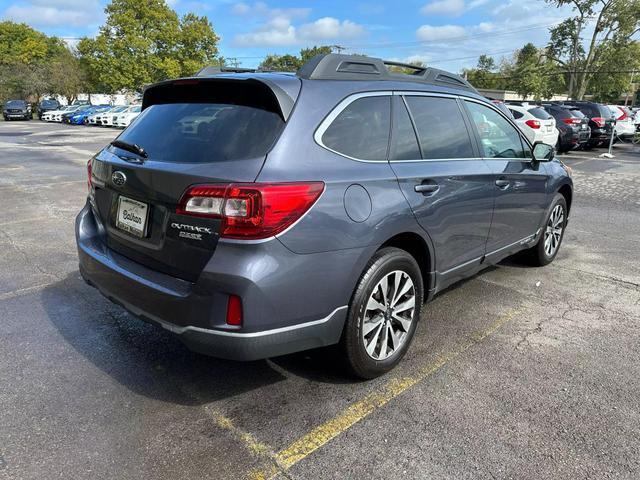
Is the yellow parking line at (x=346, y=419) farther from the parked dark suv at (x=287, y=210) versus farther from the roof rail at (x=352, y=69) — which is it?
the roof rail at (x=352, y=69)

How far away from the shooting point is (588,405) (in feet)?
9.05

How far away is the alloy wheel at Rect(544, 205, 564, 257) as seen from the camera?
501cm

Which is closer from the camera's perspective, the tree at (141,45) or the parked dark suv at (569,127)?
the parked dark suv at (569,127)

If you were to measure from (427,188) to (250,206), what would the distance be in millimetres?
1283

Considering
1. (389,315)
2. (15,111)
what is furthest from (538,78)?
(389,315)

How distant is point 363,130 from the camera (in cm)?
283

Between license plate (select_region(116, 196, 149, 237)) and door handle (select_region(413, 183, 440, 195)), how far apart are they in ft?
5.14

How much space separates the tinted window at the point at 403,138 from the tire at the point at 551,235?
2346 millimetres

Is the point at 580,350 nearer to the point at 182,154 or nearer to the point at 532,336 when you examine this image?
the point at 532,336

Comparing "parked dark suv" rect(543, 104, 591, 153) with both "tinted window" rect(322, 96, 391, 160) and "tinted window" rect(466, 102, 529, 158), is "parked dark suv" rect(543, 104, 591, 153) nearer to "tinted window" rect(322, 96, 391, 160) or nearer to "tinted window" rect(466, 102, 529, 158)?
"tinted window" rect(466, 102, 529, 158)

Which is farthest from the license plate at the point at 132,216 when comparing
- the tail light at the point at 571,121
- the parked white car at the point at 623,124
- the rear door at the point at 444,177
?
the parked white car at the point at 623,124

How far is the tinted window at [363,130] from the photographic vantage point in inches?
105

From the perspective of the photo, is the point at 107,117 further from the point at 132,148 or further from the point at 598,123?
the point at 132,148

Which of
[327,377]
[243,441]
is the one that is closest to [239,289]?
[243,441]
